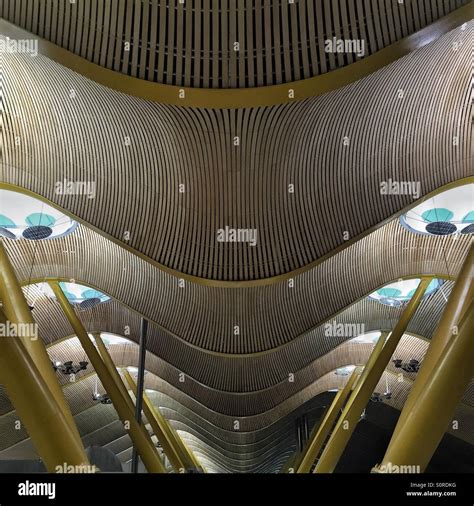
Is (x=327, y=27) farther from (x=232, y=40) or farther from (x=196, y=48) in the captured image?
(x=196, y=48)

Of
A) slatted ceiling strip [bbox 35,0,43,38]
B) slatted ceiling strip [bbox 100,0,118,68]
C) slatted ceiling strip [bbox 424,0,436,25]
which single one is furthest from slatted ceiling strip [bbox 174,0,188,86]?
slatted ceiling strip [bbox 424,0,436,25]

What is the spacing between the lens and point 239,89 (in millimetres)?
8242

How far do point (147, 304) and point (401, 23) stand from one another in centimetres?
1235

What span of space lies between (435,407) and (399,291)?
12.7 meters

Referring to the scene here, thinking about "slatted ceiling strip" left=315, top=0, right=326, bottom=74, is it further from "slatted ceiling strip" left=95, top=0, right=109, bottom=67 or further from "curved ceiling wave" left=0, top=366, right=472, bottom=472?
"curved ceiling wave" left=0, top=366, right=472, bottom=472

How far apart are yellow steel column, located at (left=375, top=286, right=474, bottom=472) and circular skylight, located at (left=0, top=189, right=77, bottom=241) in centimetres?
1005

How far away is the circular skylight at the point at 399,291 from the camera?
765 inches

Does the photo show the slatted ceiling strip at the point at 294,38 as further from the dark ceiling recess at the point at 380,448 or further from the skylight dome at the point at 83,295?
the dark ceiling recess at the point at 380,448

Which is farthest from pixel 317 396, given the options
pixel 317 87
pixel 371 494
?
pixel 371 494

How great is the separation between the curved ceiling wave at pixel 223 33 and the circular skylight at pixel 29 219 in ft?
22.1

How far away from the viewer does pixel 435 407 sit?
771 centimetres

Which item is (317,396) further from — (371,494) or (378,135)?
(371,494)

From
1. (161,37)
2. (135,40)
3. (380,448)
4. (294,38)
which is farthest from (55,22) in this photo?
(380,448)

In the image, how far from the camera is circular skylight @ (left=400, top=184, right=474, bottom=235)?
13965 millimetres
